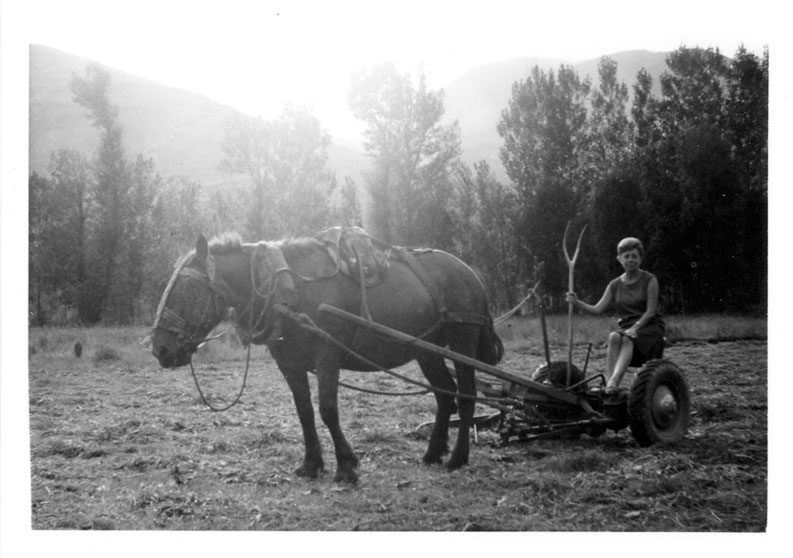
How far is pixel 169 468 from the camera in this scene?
474 cm

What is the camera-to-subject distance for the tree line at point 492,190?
525 centimetres

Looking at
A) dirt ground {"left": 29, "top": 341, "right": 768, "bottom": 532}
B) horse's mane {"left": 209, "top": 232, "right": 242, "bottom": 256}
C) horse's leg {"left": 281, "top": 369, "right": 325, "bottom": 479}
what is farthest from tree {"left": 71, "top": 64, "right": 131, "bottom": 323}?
horse's leg {"left": 281, "top": 369, "right": 325, "bottom": 479}

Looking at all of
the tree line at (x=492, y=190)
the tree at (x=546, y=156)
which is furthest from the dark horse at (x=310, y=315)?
the tree at (x=546, y=156)

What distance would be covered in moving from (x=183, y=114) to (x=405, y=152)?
2104 millimetres

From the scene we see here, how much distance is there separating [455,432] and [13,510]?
380cm

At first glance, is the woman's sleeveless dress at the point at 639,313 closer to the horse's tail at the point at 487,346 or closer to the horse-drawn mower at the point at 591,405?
the horse-drawn mower at the point at 591,405

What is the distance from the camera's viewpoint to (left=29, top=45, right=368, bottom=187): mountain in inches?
205

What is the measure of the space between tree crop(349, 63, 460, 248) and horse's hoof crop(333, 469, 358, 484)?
7.37 ft

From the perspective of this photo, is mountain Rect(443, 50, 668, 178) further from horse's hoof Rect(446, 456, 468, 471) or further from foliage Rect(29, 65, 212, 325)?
horse's hoof Rect(446, 456, 468, 471)

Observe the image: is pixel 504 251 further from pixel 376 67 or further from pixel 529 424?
pixel 376 67

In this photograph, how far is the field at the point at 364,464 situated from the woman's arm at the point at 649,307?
0.56 metres

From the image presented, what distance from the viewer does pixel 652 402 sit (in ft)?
17.1

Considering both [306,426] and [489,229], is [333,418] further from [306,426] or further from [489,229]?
[489,229]
